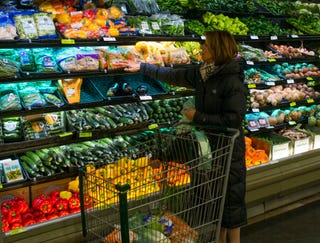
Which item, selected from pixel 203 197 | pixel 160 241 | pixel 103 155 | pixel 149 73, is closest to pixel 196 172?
pixel 203 197

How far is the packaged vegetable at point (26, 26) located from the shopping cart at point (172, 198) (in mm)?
1342

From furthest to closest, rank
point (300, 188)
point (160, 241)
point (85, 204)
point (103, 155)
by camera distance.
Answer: point (300, 188)
point (103, 155)
point (85, 204)
point (160, 241)

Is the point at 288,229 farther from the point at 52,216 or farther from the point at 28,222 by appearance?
the point at 28,222

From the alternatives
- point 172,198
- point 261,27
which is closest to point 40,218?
point 172,198

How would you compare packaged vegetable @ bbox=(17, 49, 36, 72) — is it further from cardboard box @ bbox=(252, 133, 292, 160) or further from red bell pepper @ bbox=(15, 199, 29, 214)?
cardboard box @ bbox=(252, 133, 292, 160)

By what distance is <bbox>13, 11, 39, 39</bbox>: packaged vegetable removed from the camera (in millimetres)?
3235

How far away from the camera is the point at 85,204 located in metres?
2.43

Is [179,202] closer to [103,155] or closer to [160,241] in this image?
[160,241]

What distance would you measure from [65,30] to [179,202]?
5.85 ft

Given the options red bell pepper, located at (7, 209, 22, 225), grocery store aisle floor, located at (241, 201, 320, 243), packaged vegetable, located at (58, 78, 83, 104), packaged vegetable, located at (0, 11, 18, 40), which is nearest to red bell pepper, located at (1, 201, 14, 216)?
red bell pepper, located at (7, 209, 22, 225)

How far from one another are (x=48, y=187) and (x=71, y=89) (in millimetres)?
845

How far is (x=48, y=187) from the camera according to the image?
352cm

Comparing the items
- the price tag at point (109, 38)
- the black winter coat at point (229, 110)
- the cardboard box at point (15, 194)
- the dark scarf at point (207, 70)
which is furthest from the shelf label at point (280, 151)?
the cardboard box at point (15, 194)

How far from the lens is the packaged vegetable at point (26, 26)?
10.6 ft
